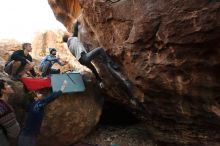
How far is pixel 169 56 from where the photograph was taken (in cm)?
715

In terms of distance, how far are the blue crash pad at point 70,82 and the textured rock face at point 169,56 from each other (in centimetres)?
81

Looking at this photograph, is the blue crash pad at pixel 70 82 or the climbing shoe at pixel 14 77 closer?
the climbing shoe at pixel 14 77

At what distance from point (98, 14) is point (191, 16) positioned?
9.41 ft

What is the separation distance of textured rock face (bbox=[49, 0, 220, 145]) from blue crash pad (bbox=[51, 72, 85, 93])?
0.81m

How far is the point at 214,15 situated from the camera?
6137 mm

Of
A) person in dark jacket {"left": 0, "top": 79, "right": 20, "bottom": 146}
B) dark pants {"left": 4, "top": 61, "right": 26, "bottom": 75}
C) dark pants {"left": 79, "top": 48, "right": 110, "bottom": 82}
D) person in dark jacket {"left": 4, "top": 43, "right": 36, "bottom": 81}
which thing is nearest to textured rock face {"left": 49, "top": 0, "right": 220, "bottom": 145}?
dark pants {"left": 79, "top": 48, "right": 110, "bottom": 82}

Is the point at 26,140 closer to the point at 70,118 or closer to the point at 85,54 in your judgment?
the point at 70,118

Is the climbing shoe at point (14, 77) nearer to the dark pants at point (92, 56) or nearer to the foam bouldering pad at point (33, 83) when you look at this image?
the foam bouldering pad at point (33, 83)

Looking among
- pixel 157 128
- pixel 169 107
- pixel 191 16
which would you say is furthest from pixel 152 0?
pixel 157 128

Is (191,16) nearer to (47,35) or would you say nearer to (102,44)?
(102,44)

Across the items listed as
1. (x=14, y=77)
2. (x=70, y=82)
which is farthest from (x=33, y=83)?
(x=70, y=82)

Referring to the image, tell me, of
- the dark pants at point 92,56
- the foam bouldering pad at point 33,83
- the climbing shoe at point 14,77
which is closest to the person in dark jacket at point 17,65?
the climbing shoe at point 14,77

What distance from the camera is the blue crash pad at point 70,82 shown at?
9.20 meters

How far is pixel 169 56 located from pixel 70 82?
3462 mm
